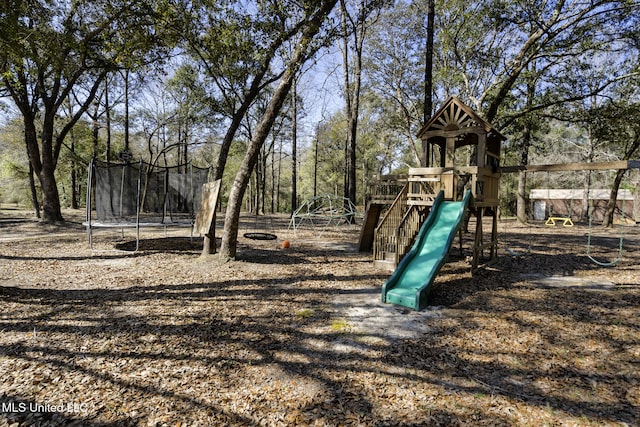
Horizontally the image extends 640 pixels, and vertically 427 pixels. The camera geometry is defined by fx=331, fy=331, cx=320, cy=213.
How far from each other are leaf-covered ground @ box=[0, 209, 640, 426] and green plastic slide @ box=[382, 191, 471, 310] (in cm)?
25

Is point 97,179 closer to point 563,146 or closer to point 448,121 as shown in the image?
point 448,121

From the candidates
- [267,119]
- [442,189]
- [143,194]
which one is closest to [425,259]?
[442,189]

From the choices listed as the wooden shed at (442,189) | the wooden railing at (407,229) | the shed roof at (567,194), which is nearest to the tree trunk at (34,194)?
the wooden shed at (442,189)

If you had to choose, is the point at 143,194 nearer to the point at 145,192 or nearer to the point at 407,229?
the point at 145,192

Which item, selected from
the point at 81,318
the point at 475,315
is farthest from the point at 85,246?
the point at 475,315

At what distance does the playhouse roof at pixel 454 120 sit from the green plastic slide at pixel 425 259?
177 cm

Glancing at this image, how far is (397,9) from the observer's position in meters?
17.3

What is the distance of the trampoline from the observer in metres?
9.55

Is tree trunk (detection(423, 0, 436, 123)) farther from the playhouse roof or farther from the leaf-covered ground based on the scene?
the leaf-covered ground

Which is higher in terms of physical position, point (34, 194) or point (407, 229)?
point (34, 194)

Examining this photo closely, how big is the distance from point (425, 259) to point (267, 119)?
4.16m

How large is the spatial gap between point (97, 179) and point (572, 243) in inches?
593

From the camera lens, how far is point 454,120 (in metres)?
7.61

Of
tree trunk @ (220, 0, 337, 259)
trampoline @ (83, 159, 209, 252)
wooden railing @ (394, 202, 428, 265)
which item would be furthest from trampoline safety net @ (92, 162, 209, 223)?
wooden railing @ (394, 202, 428, 265)
